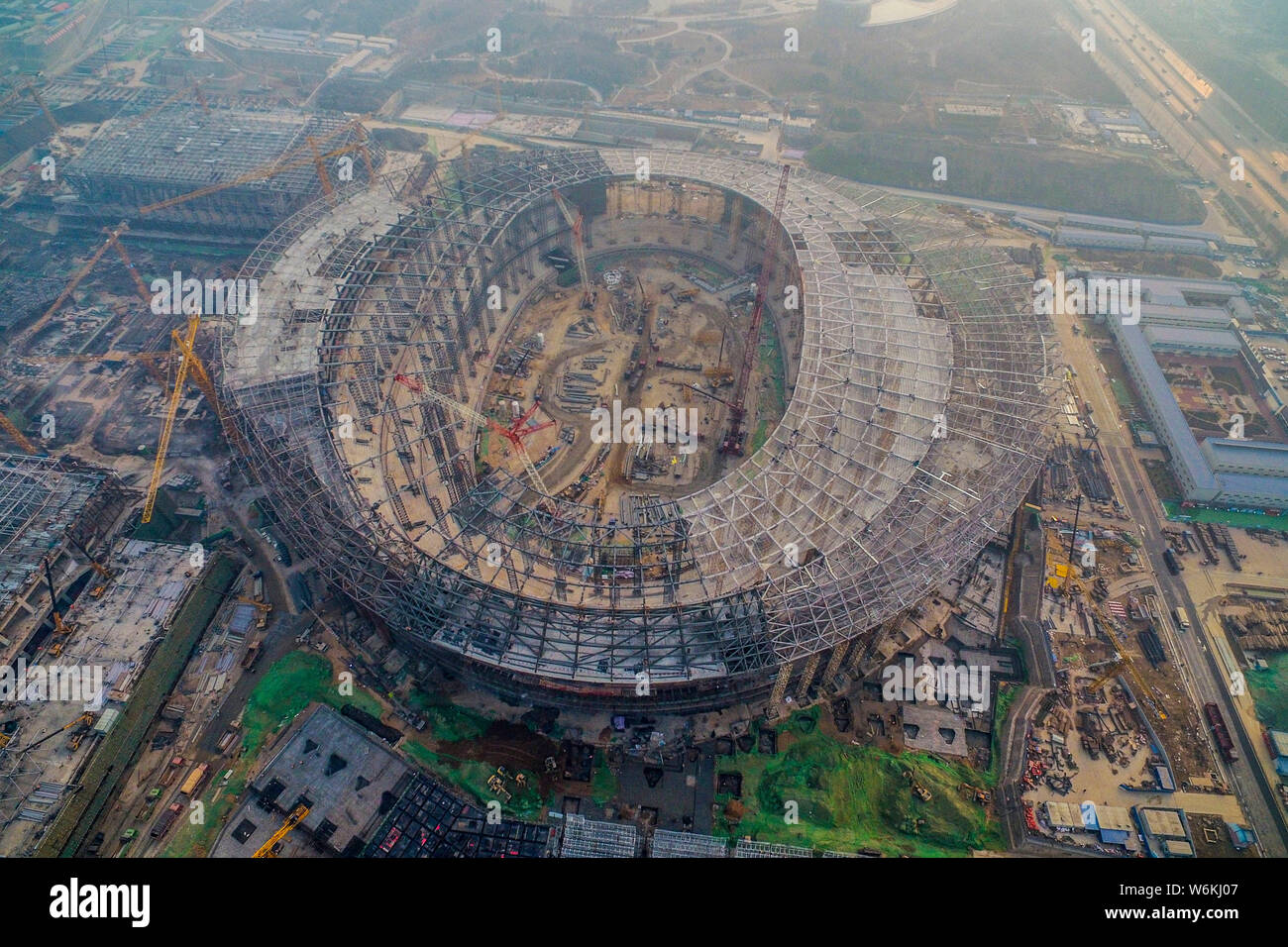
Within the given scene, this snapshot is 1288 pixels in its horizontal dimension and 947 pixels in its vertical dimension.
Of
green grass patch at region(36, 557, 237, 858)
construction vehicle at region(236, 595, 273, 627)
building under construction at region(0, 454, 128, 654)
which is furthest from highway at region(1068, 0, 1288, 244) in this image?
building under construction at region(0, 454, 128, 654)

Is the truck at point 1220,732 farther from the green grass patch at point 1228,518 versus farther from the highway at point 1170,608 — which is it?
the green grass patch at point 1228,518

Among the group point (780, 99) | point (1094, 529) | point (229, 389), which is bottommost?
point (1094, 529)

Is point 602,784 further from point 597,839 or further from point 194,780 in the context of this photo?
point 194,780

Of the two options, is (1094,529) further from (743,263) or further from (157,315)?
(157,315)

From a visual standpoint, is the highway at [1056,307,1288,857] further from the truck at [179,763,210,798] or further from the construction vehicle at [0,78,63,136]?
the construction vehicle at [0,78,63,136]

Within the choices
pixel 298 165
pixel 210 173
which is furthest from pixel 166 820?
pixel 210 173

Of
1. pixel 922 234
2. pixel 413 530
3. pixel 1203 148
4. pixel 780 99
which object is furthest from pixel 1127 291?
pixel 413 530

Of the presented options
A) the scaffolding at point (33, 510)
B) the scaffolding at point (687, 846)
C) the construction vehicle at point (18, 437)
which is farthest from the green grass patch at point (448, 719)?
the construction vehicle at point (18, 437)
